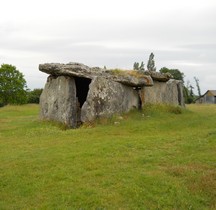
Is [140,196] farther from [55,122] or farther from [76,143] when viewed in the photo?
[55,122]

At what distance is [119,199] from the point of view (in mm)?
8438

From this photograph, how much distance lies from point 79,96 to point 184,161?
48.8 ft

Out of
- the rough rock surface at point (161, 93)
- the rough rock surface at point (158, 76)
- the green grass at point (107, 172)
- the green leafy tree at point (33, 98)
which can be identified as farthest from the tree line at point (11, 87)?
the green grass at point (107, 172)

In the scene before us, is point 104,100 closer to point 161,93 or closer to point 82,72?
point 82,72

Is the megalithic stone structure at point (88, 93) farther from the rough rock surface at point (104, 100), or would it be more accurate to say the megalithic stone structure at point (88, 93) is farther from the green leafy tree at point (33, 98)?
the green leafy tree at point (33, 98)

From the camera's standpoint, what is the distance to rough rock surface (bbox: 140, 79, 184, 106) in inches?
1009

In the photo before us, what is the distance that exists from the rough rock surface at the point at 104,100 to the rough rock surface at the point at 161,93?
262 cm

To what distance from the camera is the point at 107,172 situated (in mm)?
10203

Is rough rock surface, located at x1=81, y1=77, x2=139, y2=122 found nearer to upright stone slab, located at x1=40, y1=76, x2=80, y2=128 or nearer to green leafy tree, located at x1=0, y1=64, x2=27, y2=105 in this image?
upright stone slab, located at x1=40, y1=76, x2=80, y2=128

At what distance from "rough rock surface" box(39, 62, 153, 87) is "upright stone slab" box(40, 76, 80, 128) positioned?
55 centimetres

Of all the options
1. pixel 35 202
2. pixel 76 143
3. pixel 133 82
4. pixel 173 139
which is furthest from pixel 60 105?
pixel 35 202

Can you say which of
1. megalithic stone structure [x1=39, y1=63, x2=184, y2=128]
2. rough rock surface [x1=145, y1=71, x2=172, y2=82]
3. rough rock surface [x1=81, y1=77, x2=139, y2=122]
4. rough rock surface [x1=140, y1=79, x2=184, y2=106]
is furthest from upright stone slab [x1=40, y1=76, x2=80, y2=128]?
rough rock surface [x1=145, y1=71, x2=172, y2=82]

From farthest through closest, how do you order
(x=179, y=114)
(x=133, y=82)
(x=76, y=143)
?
(x=179, y=114) → (x=133, y=82) → (x=76, y=143)

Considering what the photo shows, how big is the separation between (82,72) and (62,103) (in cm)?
219
